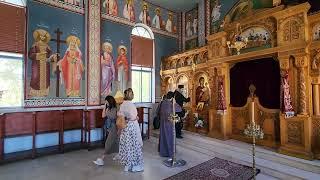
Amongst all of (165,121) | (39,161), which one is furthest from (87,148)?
(165,121)

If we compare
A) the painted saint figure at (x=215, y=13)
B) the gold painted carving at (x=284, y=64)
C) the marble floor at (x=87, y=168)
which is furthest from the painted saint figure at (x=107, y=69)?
the gold painted carving at (x=284, y=64)

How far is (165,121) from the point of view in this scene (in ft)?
15.8

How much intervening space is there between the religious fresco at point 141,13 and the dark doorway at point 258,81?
388cm

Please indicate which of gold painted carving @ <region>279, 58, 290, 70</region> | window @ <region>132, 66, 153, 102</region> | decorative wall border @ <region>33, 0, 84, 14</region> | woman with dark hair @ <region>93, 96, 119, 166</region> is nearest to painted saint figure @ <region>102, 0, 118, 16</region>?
decorative wall border @ <region>33, 0, 84, 14</region>

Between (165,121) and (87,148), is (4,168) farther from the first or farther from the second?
(165,121)

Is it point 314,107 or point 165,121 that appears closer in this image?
point 314,107

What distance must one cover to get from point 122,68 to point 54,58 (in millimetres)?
2224

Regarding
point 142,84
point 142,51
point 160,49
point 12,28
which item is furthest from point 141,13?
point 12,28

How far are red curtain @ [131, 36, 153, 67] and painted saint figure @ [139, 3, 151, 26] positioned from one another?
2.21 feet

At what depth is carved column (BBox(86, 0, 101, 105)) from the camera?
20.7 ft

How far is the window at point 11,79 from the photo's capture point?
17.0 ft

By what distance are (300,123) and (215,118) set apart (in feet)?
7.53

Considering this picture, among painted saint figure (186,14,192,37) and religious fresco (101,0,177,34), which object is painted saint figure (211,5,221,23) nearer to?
painted saint figure (186,14,192,37)

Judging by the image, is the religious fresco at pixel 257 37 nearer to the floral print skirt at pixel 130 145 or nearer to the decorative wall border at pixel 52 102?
the floral print skirt at pixel 130 145
